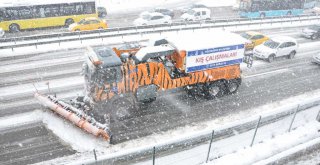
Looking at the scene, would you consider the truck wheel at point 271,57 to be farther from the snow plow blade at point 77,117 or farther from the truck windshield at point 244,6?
the truck windshield at point 244,6

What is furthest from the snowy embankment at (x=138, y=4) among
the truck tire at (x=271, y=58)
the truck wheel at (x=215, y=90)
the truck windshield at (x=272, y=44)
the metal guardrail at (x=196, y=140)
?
the metal guardrail at (x=196, y=140)

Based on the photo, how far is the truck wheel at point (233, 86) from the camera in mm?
16922

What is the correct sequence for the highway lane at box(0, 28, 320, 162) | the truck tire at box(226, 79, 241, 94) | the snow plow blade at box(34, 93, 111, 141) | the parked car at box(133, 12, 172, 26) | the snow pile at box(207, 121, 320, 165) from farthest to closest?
the parked car at box(133, 12, 172, 26) < the truck tire at box(226, 79, 241, 94) < the highway lane at box(0, 28, 320, 162) < the snow plow blade at box(34, 93, 111, 141) < the snow pile at box(207, 121, 320, 165)

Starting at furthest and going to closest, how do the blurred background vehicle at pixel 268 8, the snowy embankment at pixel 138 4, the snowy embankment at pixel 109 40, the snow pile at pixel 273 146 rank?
the snowy embankment at pixel 138 4, the blurred background vehicle at pixel 268 8, the snowy embankment at pixel 109 40, the snow pile at pixel 273 146

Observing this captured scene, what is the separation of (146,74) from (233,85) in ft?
19.2

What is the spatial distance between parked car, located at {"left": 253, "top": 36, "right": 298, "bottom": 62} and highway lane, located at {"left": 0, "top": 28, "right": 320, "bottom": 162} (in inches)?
24.6

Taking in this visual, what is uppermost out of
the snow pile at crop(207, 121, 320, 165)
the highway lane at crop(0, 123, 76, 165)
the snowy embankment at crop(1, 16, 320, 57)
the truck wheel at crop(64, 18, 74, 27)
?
the truck wheel at crop(64, 18, 74, 27)

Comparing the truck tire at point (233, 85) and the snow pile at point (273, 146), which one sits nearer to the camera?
the snow pile at point (273, 146)

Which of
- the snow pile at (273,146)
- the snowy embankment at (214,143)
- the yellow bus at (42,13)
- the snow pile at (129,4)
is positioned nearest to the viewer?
the snow pile at (273,146)

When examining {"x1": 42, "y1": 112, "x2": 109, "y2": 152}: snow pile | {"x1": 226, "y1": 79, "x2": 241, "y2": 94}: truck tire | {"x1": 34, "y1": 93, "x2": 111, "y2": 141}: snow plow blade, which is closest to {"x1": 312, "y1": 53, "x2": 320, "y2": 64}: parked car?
{"x1": 226, "y1": 79, "x2": 241, "y2": 94}: truck tire

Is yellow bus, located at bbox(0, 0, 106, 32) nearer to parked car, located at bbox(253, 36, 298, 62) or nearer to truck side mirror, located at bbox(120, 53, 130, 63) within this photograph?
truck side mirror, located at bbox(120, 53, 130, 63)

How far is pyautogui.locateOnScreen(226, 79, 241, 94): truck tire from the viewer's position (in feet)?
55.5

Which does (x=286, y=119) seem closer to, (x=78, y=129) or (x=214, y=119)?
(x=214, y=119)

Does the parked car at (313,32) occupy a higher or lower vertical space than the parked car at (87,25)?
lower
